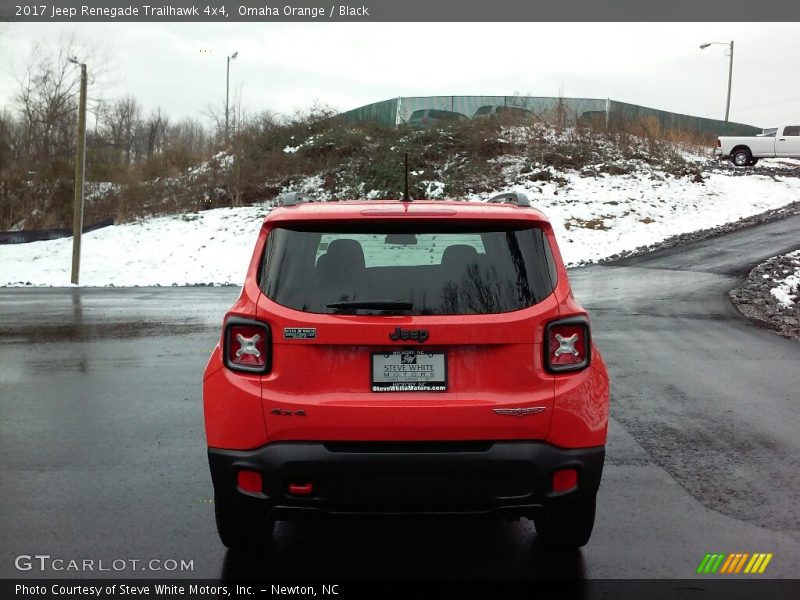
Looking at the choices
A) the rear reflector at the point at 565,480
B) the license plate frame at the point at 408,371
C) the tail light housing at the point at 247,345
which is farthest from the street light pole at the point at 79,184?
the rear reflector at the point at 565,480

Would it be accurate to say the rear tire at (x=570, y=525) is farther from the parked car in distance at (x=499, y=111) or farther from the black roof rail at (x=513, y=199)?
the parked car in distance at (x=499, y=111)

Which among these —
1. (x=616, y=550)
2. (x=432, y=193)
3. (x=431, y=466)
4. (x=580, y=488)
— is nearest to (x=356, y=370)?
(x=431, y=466)

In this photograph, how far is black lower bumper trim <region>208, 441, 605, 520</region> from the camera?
362cm

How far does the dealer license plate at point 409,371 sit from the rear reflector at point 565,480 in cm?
64

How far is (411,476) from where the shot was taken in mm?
3615

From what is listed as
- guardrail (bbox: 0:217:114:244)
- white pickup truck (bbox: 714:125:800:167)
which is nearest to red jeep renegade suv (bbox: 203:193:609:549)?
guardrail (bbox: 0:217:114:244)

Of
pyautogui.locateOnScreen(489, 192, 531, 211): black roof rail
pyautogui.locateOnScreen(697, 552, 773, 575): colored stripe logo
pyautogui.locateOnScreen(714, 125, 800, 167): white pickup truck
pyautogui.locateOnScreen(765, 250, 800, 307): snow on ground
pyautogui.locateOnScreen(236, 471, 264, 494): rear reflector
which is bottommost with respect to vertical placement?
pyautogui.locateOnScreen(765, 250, 800, 307): snow on ground

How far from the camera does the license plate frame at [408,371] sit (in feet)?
12.2

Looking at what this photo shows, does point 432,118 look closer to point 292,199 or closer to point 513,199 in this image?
point 513,199

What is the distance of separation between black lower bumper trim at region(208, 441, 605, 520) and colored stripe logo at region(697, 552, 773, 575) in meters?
0.95

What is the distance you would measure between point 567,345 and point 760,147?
38995 mm

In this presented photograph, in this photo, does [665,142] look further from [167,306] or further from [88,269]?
[167,306]

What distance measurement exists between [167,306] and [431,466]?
578 inches

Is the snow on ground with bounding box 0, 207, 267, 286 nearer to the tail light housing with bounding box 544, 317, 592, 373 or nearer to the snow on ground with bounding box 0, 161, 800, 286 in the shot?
the snow on ground with bounding box 0, 161, 800, 286
